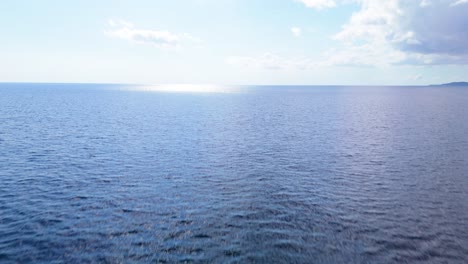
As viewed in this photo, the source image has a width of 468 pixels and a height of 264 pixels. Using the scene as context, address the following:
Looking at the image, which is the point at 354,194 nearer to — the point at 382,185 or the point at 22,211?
the point at 382,185

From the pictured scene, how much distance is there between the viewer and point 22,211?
1118 inches

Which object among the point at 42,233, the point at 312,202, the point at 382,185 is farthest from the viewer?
the point at 382,185

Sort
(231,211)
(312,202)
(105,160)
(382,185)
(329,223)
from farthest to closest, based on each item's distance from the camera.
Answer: (105,160), (382,185), (312,202), (231,211), (329,223)

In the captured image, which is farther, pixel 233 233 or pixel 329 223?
pixel 329 223

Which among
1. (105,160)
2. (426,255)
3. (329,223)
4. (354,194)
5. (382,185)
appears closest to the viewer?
(426,255)

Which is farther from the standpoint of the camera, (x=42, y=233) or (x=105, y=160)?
(x=105, y=160)

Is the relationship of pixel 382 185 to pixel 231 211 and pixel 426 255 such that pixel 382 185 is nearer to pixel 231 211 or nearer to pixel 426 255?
pixel 426 255

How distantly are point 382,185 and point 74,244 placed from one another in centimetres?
3582

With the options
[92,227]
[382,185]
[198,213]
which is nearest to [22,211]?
[92,227]

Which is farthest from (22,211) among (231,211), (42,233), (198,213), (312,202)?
(312,202)

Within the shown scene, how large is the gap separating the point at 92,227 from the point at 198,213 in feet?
32.7

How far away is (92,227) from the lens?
25766 mm

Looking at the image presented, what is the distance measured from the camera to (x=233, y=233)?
2509 cm

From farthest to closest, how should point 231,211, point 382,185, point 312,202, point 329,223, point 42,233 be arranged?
point 382,185
point 312,202
point 231,211
point 329,223
point 42,233
